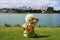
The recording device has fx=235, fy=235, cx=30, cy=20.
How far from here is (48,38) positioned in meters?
10.9

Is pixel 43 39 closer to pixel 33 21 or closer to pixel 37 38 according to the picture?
pixel 37 38

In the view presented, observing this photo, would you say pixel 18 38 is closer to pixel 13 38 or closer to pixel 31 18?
pixel 13 38

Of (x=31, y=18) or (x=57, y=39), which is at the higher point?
(x=31, y=18)

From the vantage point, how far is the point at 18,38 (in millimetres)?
10922

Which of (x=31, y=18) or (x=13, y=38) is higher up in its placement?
(x=31, y=18)

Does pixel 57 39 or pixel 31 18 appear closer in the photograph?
pixel 57 39

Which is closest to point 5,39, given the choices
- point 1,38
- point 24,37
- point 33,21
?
point 1,38

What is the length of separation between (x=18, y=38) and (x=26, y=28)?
2.55ft

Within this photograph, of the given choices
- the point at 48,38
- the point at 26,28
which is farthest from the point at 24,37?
the point at 48,38

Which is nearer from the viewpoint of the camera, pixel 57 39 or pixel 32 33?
pixel 57 39

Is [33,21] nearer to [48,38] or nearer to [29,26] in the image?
[29,26]

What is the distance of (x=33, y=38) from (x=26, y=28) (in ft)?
2.19

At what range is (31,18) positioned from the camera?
11.5 m

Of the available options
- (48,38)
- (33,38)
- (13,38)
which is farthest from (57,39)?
(13,38)
